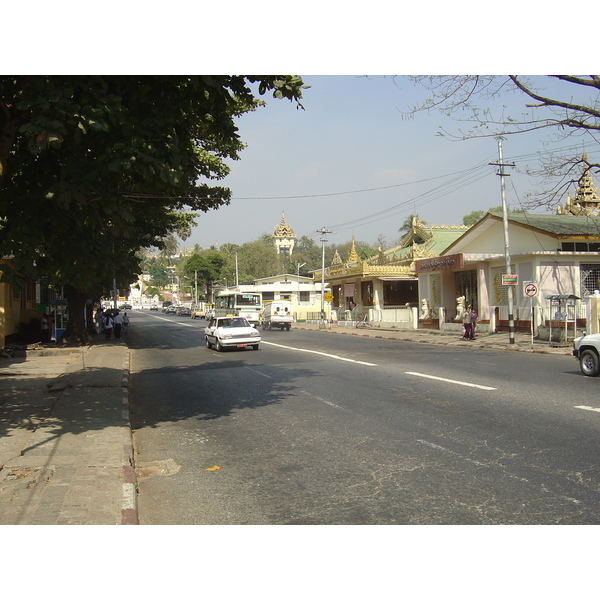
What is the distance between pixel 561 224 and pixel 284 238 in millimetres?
131836

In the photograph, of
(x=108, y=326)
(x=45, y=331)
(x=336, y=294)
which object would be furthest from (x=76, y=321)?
(x=336, y=294)

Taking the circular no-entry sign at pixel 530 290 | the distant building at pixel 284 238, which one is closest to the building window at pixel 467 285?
the circular no-entry sign at pixel 530 290

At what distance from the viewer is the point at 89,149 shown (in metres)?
7.85

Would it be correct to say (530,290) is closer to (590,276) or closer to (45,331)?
(590,276)

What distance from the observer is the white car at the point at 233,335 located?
2209 centimetres

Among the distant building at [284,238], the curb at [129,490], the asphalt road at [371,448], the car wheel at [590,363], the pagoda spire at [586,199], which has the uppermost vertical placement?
the distant building at [284,238]

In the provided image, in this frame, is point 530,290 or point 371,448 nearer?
point 371,448

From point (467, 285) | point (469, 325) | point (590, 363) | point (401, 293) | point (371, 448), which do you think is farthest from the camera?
point (401, 293)

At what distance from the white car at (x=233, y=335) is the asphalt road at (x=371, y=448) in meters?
7.80

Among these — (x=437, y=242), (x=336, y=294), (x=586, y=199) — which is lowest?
(x=336, y=294)

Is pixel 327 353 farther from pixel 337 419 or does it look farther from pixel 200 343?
pixel 337 419

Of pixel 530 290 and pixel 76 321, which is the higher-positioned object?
pixel 530 290

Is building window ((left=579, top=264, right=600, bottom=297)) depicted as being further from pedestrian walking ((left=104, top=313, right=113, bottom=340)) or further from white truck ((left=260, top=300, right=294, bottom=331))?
pedestrian walking ((left=104, top=313, right=113, bottom=340))

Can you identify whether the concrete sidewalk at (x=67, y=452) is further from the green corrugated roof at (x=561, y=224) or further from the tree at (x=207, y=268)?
the tree at (x=207, y=268)
